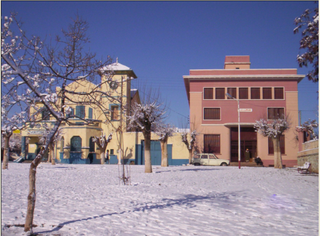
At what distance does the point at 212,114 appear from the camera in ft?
133

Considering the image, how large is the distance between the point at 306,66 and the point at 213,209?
6.74m

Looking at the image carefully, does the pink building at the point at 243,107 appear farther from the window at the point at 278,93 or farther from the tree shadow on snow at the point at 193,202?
the tree shadow on snow at the point at 193,202

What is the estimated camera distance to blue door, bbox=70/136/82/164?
3941cm

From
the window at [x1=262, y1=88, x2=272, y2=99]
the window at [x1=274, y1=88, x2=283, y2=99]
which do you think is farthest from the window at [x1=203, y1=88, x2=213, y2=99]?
the window at [x1=274, y1=88, x2=283, y2=99]

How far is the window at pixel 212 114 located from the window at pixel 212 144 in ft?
7.27

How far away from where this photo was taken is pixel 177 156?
40.2m

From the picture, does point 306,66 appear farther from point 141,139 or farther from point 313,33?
point 141,139

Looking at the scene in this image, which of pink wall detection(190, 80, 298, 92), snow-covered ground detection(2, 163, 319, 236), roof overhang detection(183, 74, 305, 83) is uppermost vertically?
roof overhang detection(183, 74, 305, 83)

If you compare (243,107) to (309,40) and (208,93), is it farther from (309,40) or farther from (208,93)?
(309,40)

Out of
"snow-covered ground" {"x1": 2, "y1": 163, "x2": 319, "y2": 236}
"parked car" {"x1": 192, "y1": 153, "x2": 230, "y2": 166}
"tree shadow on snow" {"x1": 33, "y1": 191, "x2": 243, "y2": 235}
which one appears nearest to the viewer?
"snow-covered ground" {"x1": 2, "y1": 163, "x2": 319, "y2": 236}

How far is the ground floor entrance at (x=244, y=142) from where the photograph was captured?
131ft

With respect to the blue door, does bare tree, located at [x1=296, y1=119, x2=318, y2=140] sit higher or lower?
higher

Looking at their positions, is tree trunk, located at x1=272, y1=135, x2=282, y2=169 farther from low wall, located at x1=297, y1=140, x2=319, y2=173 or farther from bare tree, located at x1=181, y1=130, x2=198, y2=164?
bare tree, located at x1=181, y1=130, x2=198, y2=164

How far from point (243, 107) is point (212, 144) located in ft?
19.4
